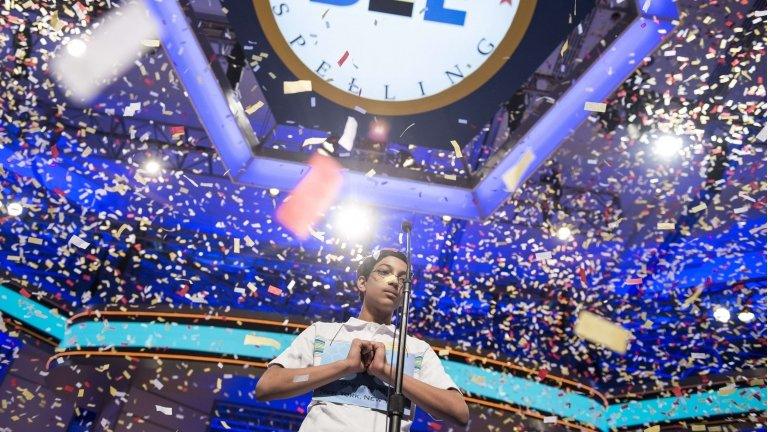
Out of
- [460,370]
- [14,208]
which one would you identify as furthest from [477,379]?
[14,208]

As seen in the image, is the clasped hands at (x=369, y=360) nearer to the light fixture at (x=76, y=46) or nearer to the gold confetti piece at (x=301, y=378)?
the gold confetti piece at (x=301, y=378)

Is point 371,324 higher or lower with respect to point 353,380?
higher

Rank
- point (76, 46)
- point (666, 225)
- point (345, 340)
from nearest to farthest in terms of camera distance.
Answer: point (345, 340)
point (76, 46)
point (666, 225)

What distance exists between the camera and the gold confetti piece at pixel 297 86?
2.73 m

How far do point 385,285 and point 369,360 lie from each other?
76cm

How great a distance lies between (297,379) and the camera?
2.16 meters

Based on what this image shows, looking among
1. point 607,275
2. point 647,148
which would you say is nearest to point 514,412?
point 647,148

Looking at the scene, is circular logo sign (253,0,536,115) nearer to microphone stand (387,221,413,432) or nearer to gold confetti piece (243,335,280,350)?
microphone stand (387,221,413,432)

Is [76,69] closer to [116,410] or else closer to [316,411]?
[116,410]

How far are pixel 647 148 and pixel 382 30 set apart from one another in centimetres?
787

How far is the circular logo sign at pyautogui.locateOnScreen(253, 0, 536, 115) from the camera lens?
2.60 m

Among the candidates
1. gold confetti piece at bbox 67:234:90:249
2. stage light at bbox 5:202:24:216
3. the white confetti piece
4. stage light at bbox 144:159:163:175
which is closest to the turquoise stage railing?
gold confetti piece at bbox 67:234:90:249

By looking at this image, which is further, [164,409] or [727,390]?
[164,409]

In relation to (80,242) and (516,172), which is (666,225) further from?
(80,242)
